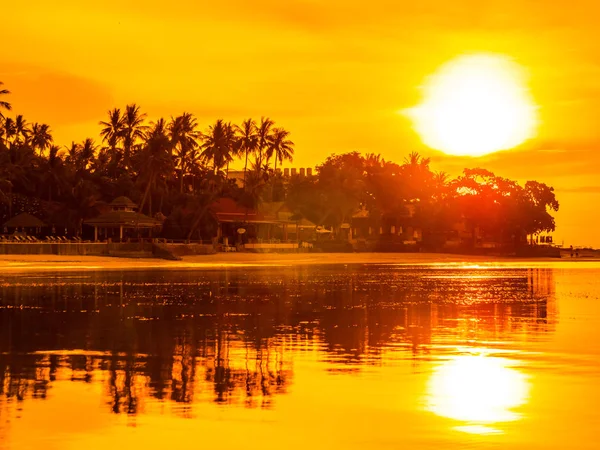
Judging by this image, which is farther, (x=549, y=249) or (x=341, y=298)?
(x=549, y=249)

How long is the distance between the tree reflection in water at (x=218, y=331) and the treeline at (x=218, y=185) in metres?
57.1

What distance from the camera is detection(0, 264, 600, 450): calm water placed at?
44.8ft

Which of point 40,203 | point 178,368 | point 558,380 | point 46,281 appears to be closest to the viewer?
point 558,380

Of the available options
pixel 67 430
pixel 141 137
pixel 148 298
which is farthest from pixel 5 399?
pixel 141 137

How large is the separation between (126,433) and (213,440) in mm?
1214

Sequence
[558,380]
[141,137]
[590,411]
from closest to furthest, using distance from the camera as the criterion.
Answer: [590,411]
[558,380]
[141,137]

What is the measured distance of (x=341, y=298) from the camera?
43.2 metres

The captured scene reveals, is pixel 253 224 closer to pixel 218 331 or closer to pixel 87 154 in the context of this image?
pixel 87 154

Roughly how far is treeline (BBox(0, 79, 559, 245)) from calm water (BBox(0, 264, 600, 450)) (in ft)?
228

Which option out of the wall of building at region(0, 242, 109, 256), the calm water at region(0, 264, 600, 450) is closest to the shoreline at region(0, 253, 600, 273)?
the wall of building at region(0, 242, 109, 256)

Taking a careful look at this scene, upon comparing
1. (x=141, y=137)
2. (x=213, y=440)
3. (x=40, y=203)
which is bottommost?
(x=213, y=440)

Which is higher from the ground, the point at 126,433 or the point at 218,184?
the point at 218,184

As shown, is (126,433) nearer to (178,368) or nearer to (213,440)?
(213,440)

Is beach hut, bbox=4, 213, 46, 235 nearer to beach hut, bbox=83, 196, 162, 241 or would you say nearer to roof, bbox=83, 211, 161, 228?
beach hut, bbox=83, 196, 162, 241
